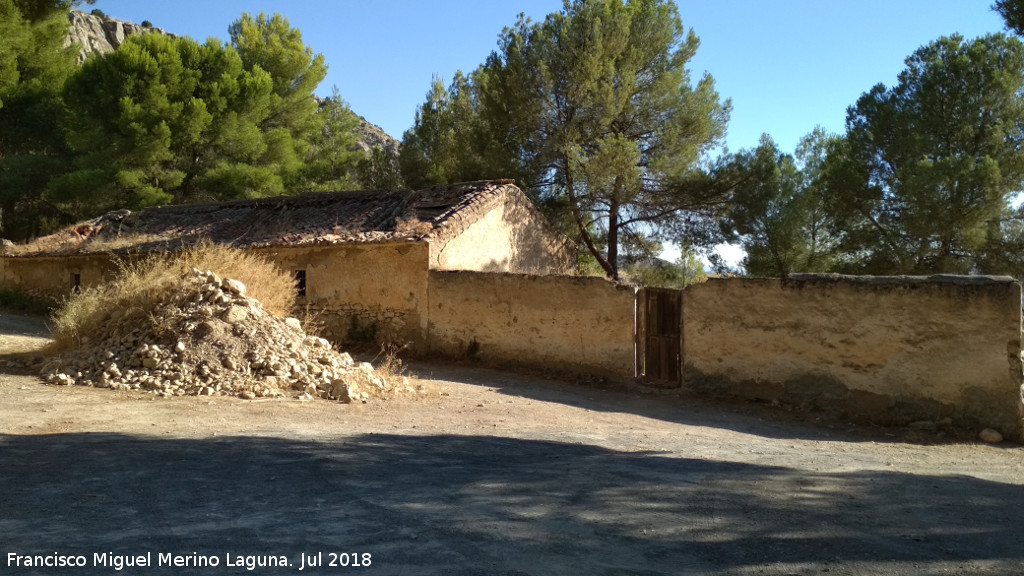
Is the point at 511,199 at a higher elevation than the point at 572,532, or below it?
higher

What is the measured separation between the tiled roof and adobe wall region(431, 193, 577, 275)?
0.87 feet

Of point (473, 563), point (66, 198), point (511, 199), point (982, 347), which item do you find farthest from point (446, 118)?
point (473, 563)

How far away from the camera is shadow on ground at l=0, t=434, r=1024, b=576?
3.54 meters

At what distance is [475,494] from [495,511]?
0.41 metres

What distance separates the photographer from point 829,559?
11.5ft

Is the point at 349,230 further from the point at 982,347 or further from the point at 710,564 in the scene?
the point at 710,564

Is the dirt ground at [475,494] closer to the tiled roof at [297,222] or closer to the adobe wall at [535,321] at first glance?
the adobe wall at [535,321]

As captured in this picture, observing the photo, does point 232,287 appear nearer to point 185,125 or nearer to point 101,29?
point 185,125

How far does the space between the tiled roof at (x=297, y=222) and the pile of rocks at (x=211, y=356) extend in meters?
4.01

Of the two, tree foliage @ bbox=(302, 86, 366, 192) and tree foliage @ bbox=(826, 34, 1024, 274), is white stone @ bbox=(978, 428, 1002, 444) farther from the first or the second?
tree foliage @ bbox=(302, 86, 366, 192)

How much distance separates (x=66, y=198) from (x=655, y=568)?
2666cm

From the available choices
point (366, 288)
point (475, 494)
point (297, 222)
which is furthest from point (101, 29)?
point (475, 494)

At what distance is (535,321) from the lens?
40.1 feet

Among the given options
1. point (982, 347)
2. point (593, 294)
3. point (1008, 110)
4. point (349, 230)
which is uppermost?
point (1008, 110)
